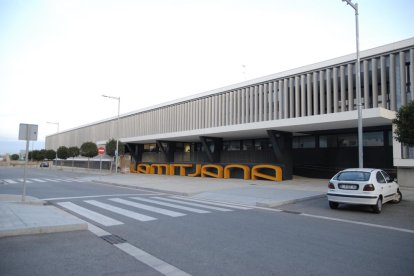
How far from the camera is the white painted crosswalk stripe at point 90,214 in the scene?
8.38 meters

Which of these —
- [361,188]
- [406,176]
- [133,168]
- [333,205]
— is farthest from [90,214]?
[133,168]

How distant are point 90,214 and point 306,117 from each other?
51.8ft

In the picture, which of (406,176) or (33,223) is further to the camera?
(406,176)

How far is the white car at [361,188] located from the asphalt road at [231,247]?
0.85 m

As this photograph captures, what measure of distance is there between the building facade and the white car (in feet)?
25.3

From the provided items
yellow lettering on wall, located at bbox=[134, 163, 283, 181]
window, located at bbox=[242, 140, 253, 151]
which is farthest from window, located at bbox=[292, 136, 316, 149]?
yellow lettering on wall, located at bbox=[134, 163, 283, 181]

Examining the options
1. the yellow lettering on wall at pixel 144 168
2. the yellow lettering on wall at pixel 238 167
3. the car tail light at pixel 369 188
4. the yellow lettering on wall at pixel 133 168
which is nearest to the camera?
the car tail light at pixel 369 188

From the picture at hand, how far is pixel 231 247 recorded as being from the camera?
600 centimetres

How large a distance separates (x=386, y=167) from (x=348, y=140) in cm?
362

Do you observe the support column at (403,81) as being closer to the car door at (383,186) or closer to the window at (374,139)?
the window at (374,139)

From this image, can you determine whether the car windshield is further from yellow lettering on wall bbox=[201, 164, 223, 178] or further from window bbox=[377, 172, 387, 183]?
yellow lettering on wall bbox=[201, 164, 223, 178]

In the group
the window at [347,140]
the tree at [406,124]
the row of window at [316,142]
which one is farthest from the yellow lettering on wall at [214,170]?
the tree at [406,124]

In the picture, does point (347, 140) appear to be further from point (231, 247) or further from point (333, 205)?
point (231, 247)

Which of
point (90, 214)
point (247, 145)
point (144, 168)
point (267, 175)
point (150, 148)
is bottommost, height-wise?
point (90, 214)
